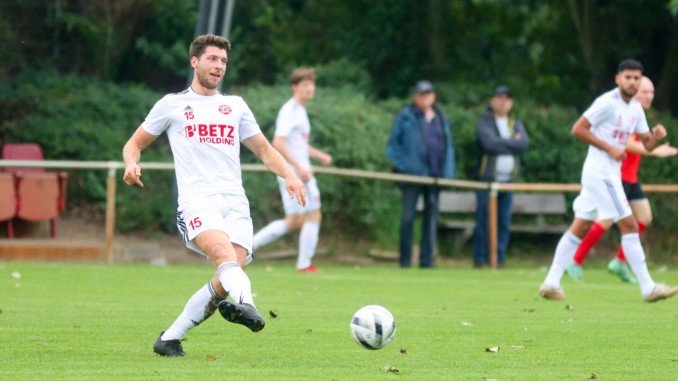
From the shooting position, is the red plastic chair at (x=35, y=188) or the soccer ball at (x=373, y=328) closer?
the soccer ball at (x=373, y=328)

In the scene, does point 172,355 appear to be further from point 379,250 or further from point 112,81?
point 112,81

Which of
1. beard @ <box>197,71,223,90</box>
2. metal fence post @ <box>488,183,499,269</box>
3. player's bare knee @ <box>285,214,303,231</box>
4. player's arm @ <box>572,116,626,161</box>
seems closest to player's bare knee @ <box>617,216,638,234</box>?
player's arm @ <box>572,116,626,161</box>

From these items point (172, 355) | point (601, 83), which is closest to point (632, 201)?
point (172, 355)

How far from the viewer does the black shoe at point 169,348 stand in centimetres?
877

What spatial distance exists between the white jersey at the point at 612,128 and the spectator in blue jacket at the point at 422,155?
580 centimetres

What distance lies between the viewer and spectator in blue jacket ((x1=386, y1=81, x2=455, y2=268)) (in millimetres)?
19375

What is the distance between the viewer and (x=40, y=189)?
20391mm

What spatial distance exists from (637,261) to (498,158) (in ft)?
23.2

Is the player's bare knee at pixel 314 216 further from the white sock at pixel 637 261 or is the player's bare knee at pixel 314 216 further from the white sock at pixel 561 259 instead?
the white sock at pixel 637 261

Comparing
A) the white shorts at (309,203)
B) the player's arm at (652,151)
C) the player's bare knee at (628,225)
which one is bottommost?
the white shorts at (309,203)

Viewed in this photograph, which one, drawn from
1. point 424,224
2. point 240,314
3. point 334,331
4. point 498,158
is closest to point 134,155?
point 240,314

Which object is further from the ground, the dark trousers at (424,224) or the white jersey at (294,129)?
the white jersey at (294,129)

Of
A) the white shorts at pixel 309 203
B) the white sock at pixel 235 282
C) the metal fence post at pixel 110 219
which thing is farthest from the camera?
the metal fence post at pixel 110 219

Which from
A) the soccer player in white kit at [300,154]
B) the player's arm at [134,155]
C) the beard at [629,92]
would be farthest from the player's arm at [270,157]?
the soccer player in white kit at [300,154]
